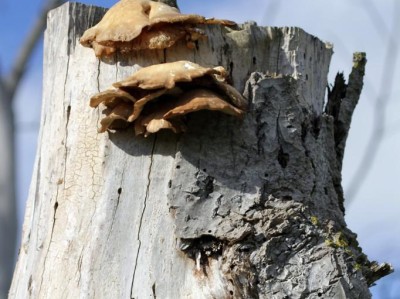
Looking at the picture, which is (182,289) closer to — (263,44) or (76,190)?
(76,190)

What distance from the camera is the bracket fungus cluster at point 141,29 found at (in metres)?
2.40

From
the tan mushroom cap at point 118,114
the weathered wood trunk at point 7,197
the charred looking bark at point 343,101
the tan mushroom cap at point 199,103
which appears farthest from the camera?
the weathered wood trunk at point 7,197

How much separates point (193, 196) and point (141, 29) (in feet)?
1.69

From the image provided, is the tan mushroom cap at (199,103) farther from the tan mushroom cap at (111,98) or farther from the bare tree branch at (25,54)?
the bare tree branch at (25,54)

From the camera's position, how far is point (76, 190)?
245cm

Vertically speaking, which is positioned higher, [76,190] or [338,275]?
[76,190]

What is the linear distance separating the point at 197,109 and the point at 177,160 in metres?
0.21

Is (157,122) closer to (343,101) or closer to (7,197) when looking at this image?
(343,101)

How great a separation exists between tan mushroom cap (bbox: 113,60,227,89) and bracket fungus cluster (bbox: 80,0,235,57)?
0.14 meters

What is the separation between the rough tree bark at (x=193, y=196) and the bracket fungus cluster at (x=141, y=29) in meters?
0.06

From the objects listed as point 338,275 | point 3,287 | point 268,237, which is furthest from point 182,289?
point 3,287

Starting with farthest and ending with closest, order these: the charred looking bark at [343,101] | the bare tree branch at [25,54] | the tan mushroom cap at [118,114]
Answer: the bare tree branch at [25,54] < the charred looking bark at [343,101] < the tan mushroom cap at [118,114]

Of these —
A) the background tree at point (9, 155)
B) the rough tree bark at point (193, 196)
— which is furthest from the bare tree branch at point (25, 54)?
the rough tree bark at point (193, 196)

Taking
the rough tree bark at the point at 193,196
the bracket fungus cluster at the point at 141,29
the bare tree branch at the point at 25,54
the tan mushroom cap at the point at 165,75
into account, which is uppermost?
the bare tree branch at the point at 25,54
